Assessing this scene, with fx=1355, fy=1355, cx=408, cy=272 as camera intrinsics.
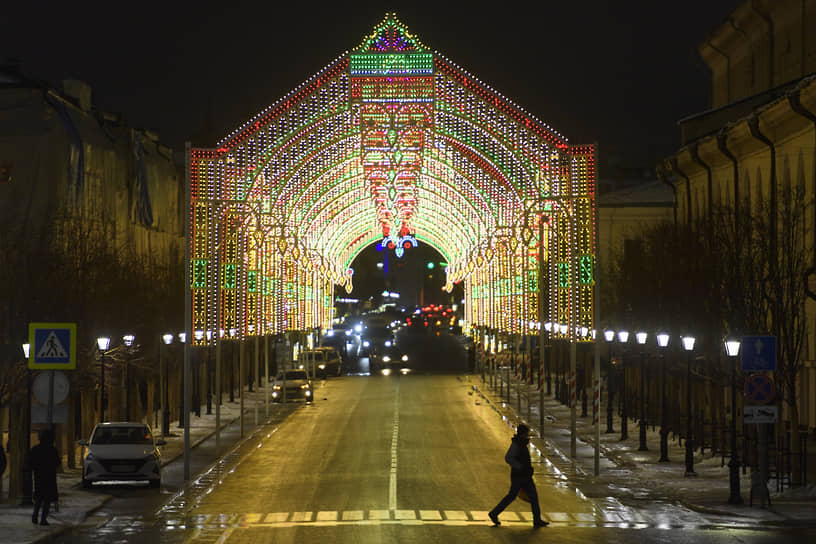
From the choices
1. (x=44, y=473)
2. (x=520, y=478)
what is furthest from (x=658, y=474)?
(x=44, y=473)

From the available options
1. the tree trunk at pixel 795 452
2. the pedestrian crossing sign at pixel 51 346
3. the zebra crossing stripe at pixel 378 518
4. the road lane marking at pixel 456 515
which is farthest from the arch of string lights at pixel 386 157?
the road lane marking at pixel 456 515

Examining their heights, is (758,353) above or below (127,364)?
above

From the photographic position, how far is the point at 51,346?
854 inches

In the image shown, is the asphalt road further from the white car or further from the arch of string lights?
the arch of string lights

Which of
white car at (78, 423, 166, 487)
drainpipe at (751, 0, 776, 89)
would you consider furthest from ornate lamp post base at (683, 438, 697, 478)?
drainpipe at (751, 0, 776, 89)

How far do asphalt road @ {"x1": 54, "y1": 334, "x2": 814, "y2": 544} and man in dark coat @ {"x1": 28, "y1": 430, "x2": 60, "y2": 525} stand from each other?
75 centimetres

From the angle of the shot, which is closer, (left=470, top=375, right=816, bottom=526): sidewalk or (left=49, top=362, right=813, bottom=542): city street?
(left=49, top=362, right=813, bottom=542): city street

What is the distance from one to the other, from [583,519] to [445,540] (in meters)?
3.94

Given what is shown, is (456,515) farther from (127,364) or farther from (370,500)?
(127,364)

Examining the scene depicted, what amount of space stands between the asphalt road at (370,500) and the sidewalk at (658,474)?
Answer: 89 centimetres

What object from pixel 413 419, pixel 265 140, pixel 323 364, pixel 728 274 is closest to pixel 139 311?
pixel 265 140

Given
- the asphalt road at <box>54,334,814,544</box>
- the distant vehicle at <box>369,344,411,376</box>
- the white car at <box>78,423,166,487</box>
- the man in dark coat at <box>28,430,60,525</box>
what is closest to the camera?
the asphalt road at <box>54,334,814,544</box>

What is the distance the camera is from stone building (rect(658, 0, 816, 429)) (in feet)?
107

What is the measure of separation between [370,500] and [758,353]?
7113mm
